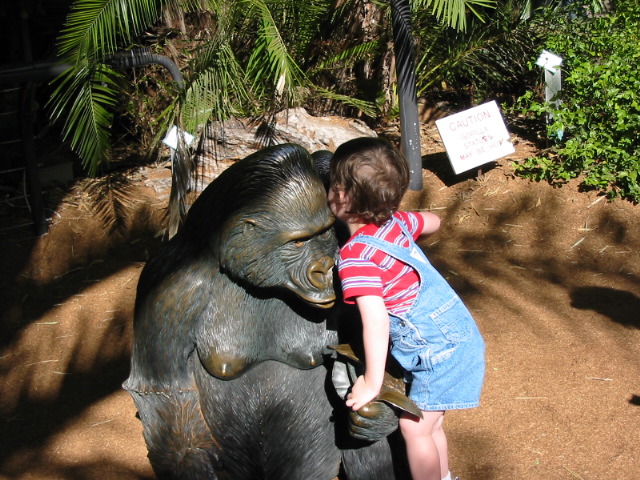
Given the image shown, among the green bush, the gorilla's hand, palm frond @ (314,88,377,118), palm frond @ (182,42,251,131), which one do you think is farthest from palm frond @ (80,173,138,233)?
the gorilla's hand

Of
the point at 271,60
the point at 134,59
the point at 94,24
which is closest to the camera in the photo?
the point at 94,24

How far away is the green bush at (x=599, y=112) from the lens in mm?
5199

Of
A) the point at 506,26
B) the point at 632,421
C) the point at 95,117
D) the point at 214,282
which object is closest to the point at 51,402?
the point at 95,117

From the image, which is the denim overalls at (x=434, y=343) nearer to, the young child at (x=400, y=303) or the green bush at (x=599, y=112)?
the young child at (x=400, y=303)

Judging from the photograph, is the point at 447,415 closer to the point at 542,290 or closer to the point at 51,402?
the point at 542,290

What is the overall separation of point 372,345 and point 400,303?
0.54 ft

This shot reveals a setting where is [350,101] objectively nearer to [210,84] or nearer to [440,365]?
[210,84]

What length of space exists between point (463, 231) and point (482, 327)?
134 centimetres

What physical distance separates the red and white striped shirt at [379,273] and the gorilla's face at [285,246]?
56 millimetres

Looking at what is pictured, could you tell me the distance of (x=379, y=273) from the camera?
5.87ft

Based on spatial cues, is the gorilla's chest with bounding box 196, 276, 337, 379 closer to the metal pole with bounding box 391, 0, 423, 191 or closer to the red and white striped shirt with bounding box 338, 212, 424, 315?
the red and white striped shirt with bounding box 338, 212, 424, 315

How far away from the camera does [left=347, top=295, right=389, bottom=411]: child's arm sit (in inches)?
69.3

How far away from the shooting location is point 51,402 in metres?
3.66

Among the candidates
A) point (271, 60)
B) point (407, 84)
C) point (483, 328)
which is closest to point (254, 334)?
point (483, 328)
